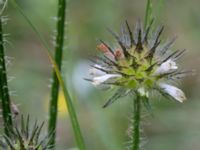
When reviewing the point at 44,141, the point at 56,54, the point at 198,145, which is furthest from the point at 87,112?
the point at 44,141

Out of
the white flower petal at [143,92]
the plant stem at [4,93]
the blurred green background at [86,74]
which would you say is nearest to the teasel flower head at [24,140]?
the plant stem at [4,93]

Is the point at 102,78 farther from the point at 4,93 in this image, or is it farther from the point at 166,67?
the point at 4,93

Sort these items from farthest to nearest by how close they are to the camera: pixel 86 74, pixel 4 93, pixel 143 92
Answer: pixel 86 74, pixel 4 93, pixel 143 92

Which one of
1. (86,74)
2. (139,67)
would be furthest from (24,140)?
(86,74)

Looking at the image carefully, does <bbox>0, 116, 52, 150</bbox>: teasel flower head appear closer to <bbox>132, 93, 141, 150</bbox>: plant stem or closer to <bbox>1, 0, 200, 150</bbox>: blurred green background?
<bbox>132, 93, 141, 150</bbox>: plant stem

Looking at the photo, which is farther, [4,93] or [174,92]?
[4,93]

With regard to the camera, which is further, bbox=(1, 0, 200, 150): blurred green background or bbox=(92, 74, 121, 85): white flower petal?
bbox=(1, 0, 200, 150): blurred green background

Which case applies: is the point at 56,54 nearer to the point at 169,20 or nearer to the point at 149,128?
the point at 149,128

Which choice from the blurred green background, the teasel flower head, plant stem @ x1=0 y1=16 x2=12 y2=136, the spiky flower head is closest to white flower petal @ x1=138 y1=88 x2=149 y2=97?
the spiky flower head
